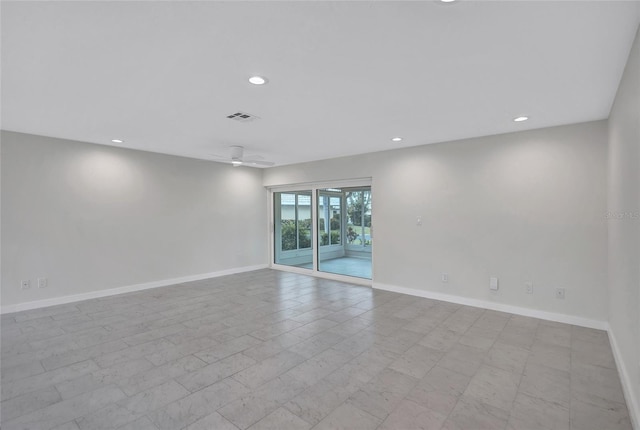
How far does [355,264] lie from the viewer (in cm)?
682

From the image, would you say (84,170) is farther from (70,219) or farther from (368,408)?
(368,408)

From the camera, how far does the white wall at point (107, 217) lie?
4.23m

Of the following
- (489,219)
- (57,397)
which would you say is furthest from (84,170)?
(489,219)

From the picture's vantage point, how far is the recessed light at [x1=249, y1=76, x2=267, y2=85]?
7.96 ft

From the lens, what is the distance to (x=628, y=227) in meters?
2.24

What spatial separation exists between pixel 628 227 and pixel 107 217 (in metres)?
6.39

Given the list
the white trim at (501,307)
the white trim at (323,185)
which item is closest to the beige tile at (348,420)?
the white trim at (501,307)

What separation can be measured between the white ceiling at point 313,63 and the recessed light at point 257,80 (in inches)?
2.8

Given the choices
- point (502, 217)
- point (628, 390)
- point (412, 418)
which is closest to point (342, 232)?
point (502, 217)

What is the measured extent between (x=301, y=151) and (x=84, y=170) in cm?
343

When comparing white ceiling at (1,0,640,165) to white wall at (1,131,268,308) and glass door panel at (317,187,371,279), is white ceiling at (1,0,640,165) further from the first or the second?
glass door panel at (317,187,371,279)

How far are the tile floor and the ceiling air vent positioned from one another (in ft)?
8.04

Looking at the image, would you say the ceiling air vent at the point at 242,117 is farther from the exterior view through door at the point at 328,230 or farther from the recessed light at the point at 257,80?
the exterior view through door at the point at 328,230

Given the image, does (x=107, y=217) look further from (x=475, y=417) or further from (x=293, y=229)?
(x=475, y=417)
